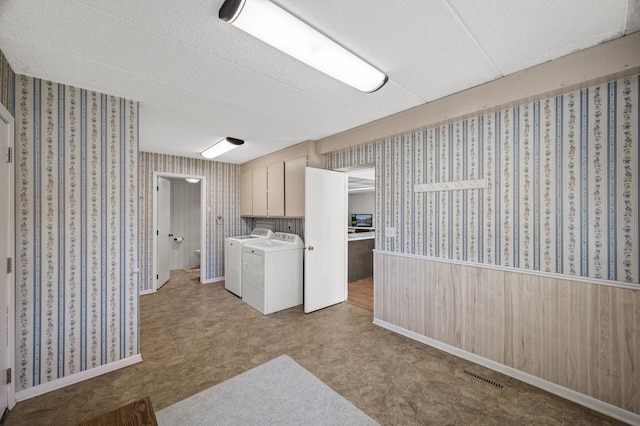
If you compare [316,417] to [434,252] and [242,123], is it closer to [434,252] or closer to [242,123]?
[434,252]

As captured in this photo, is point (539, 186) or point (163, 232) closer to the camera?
point (539, 186)

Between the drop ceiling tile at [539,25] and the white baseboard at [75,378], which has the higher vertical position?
the drop ceiling tile at [539,25]

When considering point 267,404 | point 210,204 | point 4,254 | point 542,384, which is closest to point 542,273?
point 542,384

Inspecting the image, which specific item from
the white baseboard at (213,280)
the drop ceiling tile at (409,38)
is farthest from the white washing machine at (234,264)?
the drop ceiling tile at (409,38)

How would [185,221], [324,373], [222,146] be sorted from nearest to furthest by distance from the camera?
[324,373] → [222,146] → [185,221]

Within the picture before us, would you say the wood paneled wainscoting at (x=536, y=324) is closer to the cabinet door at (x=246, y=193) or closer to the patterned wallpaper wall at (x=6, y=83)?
the cabinet door at (x=246, y=193)

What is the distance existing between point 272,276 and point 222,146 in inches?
83.7

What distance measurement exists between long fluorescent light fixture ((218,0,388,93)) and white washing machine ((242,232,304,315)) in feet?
8.31

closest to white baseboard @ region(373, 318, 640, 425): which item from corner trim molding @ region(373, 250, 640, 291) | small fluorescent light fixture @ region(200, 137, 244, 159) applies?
corner trim molding @ region(373, 250, 640, 291)

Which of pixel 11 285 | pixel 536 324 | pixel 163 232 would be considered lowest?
pixel 536 324

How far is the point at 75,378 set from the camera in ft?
7.19

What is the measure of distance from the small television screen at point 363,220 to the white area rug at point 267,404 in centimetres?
812

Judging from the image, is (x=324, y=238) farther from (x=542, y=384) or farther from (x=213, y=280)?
(x=213, y=280)

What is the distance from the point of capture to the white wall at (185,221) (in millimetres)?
6750
